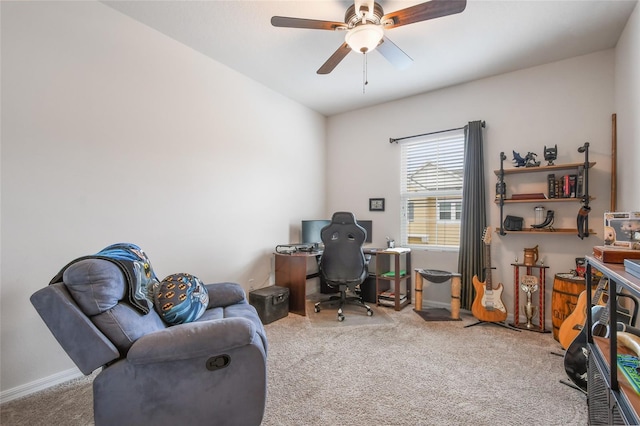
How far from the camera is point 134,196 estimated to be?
95.0 inches

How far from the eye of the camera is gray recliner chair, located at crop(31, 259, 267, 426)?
4.09 ft

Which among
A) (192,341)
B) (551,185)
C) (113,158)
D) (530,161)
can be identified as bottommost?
(192,341)

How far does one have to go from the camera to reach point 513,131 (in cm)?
A: 320

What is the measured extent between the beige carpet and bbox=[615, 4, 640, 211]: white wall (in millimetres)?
1427

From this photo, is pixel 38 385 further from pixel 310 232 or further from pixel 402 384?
pixel 310 232

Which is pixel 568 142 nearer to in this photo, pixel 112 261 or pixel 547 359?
pixel 547 359

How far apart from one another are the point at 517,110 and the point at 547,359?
2488 mm

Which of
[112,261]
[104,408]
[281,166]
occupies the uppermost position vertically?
[281,166]

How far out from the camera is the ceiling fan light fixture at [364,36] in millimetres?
1941

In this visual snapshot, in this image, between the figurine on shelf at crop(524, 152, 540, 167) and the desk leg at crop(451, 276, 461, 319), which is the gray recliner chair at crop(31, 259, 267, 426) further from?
the figurine on shelf at crop(524, 152, 540, 167)

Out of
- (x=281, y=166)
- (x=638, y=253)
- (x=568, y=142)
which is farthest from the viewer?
(x=281, y=166)

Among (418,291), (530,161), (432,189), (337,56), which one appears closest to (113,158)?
(337,56)

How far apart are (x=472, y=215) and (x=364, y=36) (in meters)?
2.33

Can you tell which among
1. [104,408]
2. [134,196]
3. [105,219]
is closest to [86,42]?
[134,196]
